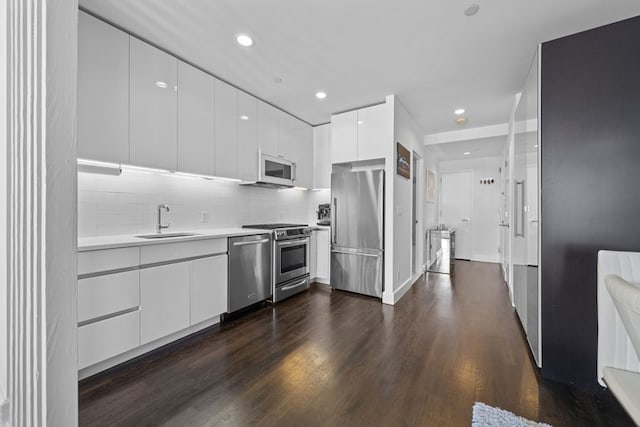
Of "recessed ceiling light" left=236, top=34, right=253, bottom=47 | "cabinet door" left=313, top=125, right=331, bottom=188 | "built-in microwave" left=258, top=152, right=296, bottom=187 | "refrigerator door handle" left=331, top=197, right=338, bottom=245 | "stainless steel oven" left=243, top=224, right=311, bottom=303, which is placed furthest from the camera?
"cabinet door" left=313, top=125, right=331, bottom=188

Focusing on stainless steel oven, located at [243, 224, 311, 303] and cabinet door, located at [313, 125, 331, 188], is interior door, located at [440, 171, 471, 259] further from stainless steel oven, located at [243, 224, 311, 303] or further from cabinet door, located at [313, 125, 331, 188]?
stainless steel oven, located at [243, 224, 311, 303]

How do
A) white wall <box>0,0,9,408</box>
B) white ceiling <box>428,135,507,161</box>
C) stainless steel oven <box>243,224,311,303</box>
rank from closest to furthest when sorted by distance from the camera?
A: white wall <box>0,0,9,408</box> → stainless steel oven <box>243,224,311,303</box> → white ceiling <box>428,135,507,161</box>

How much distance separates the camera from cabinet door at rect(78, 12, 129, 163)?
6.23ft

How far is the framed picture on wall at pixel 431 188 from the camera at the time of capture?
525 centimetres

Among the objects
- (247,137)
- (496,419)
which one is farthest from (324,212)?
(496,419)

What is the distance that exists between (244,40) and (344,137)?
185 centimetres

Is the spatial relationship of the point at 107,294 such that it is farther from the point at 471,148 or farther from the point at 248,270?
the point at 471,148

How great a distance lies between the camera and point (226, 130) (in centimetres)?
296

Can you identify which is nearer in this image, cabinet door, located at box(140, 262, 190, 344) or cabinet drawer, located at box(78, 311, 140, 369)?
cabinet drawer, located at box(78, 311, 140, 369)

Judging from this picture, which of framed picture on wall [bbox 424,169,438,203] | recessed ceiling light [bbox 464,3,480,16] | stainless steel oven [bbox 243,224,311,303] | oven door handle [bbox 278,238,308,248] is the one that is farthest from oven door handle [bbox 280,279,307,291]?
recessed ceiling light [bbox 464,3,480,16]

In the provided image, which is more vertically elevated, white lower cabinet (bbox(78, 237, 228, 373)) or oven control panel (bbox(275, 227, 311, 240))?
oven control panel (bbox(275, 227, 311, 240))

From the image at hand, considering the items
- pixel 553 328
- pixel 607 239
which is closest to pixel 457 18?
pixel 607 239

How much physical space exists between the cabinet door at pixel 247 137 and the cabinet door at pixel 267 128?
67mm

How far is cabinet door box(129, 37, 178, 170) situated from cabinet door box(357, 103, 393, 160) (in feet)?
7.32
